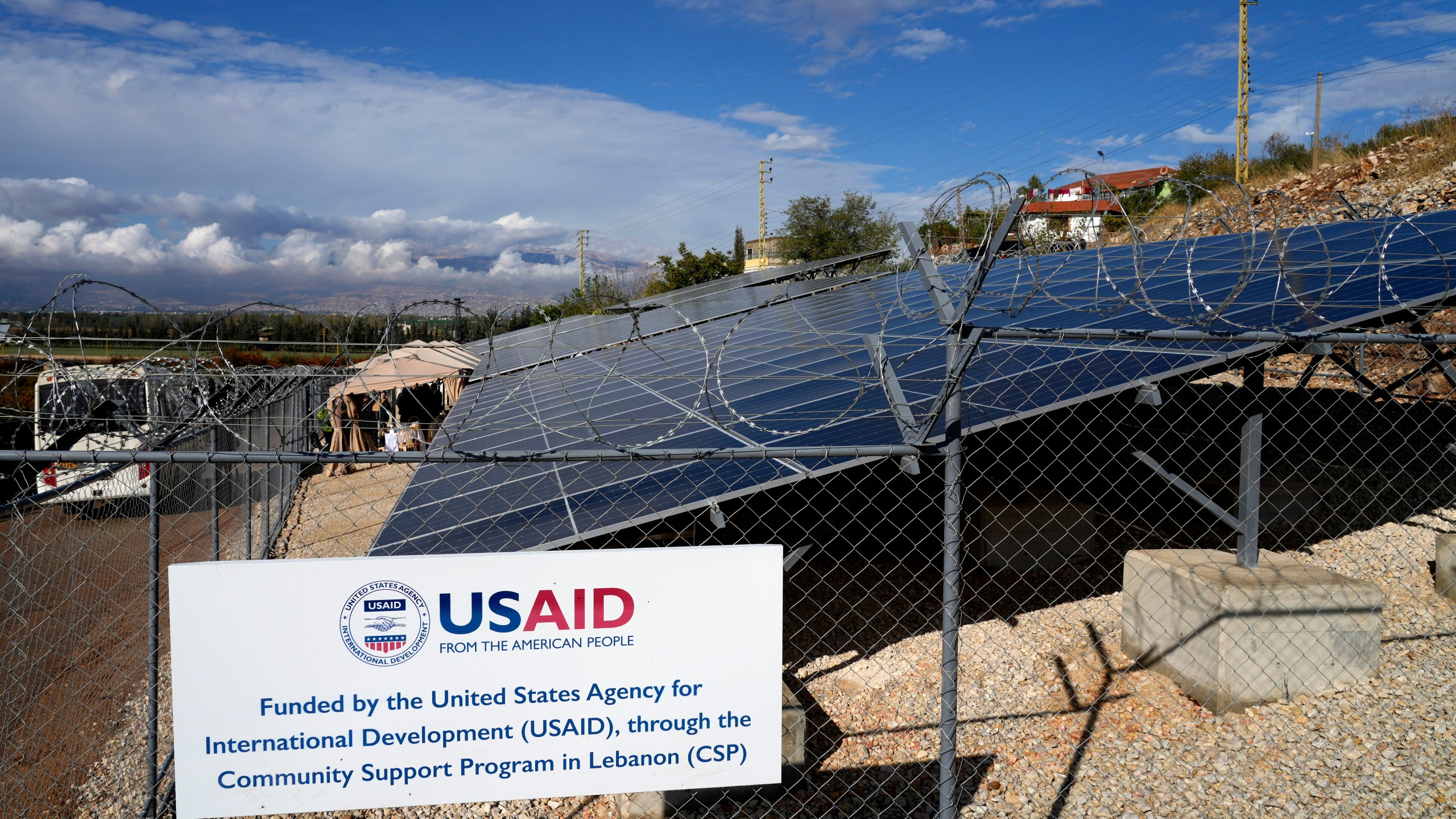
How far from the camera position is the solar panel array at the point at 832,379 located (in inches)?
187

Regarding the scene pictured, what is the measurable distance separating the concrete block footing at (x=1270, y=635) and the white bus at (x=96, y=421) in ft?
19.5

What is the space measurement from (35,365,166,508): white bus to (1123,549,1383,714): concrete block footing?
5951 millimetres

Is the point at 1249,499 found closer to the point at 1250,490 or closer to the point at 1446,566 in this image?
the point at 1250,490

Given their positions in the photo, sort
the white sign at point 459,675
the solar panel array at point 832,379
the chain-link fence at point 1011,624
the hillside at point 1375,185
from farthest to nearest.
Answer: the hillside at point 1375,185 → the solar panel array at point 832,379 → the chain-link fence at point 1011,624 → the white sign at point 459,675

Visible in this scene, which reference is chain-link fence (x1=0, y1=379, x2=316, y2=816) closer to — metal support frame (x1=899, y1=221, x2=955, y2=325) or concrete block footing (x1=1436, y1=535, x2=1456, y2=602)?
metal support frame (x1=899, y1=221, x2=955, y2=325)

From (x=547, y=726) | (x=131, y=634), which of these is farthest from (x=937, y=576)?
(x=131, y=634)

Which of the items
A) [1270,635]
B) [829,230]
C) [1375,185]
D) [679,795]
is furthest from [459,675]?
[829,230]

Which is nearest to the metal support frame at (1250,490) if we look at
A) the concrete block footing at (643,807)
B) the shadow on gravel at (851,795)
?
the shadow on gravel at (851,795)

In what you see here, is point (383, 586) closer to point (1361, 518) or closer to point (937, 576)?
point (937, 576)

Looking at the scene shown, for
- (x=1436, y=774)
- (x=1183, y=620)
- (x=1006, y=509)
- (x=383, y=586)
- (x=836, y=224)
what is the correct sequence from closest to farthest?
(x=383, y=586) < (x=1436, y=774) < (x=1183, y=620) < (x=1006, y=509) < (x=836, y=224)

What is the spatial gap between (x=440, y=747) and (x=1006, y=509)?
659 cm

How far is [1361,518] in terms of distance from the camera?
8391 mm

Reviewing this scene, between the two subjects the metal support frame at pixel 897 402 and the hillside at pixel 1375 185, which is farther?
the hillside at pixel 1375 185

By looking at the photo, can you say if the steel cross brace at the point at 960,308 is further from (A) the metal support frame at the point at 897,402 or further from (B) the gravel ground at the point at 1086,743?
(B) the gravel ground at the point at 1086,743
